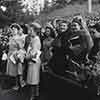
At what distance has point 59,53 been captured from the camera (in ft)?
17.3

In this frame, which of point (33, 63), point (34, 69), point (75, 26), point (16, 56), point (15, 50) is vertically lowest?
point (34, 69)

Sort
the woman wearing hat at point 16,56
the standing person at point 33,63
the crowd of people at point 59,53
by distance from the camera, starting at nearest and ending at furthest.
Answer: the crowd of people at point 59,53 → the standing person at point 33,63 → the woman wearing hat at point 16,56

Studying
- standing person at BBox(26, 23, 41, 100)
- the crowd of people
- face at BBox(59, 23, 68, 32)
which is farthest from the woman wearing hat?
face at BBox(59, 23, 68, 32)

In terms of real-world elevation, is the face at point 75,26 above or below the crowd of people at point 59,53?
above

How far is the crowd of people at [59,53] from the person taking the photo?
14.6ft

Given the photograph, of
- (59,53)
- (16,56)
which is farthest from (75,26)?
(16,56)

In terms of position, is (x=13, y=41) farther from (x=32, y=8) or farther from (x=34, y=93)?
(x=32, y=8)

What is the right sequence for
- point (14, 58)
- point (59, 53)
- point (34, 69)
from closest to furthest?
point (34, 69) < point (59, 53) < point (14, 58)

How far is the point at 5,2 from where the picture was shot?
32.9 ft

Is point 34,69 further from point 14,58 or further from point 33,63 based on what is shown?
point 14,58

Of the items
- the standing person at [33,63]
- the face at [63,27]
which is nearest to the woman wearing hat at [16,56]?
the standing person at [33,63]

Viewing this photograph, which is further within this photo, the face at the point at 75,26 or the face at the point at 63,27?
the face at the point at 63,27

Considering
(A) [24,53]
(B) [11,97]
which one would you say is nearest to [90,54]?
(A) [24,53]

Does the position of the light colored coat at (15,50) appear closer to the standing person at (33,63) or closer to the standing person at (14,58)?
the standing person at (14,58)
